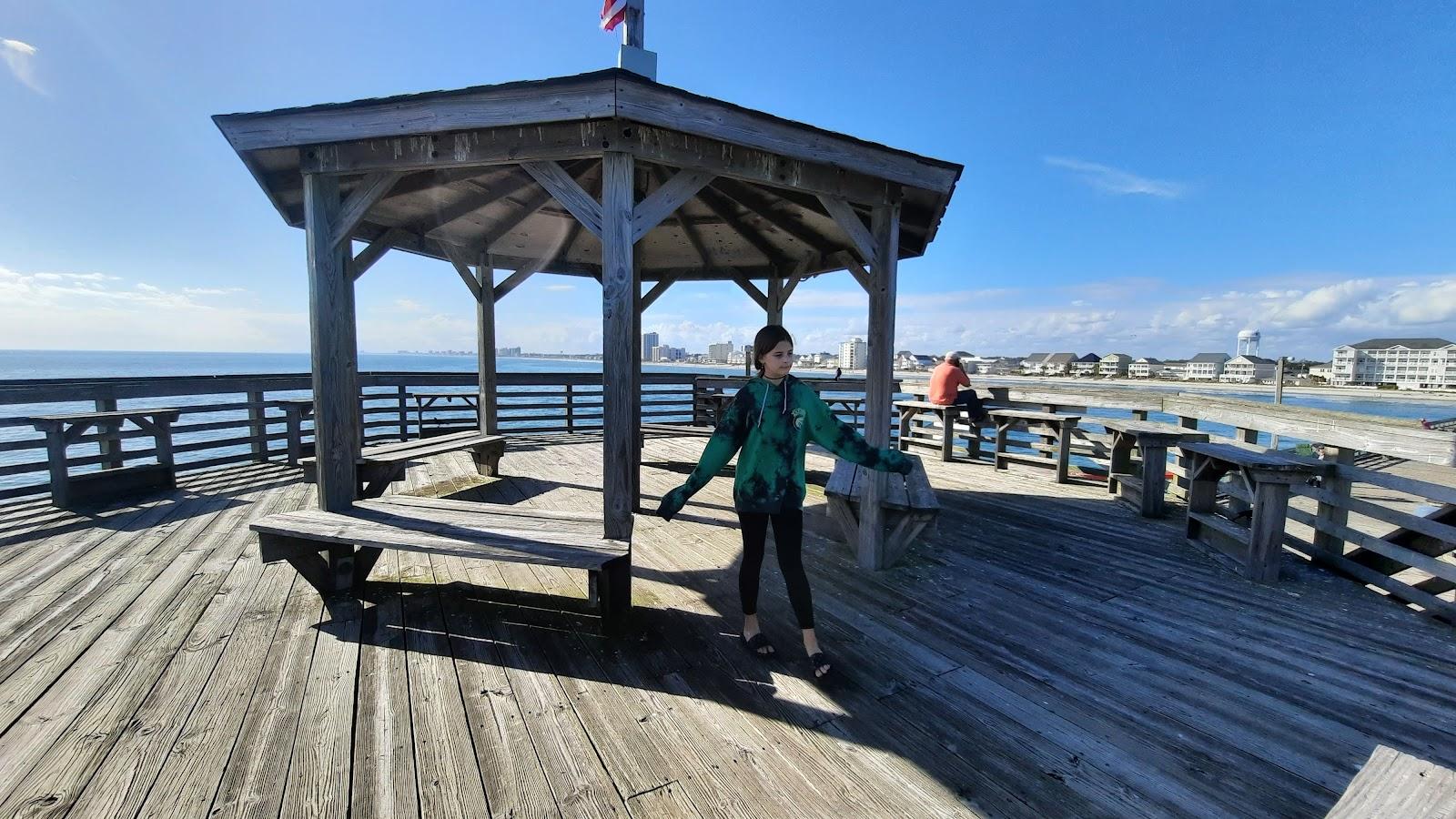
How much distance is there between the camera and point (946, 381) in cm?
768

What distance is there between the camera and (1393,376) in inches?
2980

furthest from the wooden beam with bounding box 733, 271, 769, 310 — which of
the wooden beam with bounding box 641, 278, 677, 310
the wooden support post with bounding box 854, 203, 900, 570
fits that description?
the wooden support post with bounding box 854, 203, 900, 570

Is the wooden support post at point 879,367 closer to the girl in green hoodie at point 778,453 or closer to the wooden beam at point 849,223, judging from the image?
the wooden beam at point 849,223

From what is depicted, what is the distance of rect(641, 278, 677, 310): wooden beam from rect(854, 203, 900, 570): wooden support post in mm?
3709

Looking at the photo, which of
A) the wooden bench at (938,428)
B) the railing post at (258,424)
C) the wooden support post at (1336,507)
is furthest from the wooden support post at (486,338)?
the wooden support post at (1336,507)

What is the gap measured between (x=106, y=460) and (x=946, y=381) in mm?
9477

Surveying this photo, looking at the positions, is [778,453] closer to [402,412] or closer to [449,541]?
[449,541]

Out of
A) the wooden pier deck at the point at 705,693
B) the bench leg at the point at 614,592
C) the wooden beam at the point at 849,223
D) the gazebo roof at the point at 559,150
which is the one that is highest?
the gazebo roof at the point at 559,150

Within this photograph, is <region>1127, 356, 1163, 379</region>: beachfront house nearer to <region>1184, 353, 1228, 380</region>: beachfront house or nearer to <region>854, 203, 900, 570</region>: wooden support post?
<region>1184, 353, 1228, 380</region>: beachfront house

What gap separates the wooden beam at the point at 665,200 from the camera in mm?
2992

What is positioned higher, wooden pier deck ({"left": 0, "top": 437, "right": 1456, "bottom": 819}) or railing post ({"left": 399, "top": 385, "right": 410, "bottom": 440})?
railing post ({"left": 399, "top": 385, "right": 410, "bottom": 440})

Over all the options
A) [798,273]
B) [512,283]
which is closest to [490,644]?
[512,283]

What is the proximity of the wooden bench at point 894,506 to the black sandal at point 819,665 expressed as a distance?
1.41 metres

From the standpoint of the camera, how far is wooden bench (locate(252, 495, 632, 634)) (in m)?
2.69
